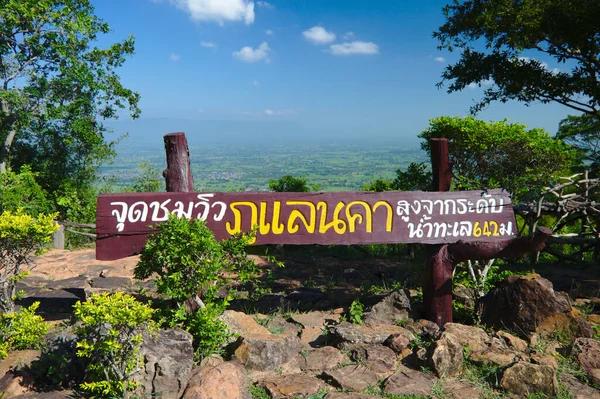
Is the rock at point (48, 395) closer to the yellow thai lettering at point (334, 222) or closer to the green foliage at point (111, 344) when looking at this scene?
the green foliage at point (111, 344)

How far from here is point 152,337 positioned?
169 inches

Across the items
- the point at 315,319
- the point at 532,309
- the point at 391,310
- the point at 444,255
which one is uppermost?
the point at 444,255

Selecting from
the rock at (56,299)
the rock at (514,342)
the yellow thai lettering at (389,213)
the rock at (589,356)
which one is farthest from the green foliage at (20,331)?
the rock at (589,356)

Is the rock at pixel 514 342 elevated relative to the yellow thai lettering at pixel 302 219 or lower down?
lower down

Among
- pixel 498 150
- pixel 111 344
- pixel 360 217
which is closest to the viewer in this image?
pixel 111 344

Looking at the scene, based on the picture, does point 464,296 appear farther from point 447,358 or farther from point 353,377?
point 353,377

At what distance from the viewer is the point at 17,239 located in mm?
4781

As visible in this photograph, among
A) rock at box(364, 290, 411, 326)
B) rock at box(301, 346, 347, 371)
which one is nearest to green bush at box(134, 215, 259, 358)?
rock at box(301, 346, 347, 371)

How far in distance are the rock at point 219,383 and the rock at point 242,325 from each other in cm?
80

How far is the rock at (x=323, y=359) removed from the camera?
186 inches

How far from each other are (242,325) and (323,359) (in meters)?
1.02

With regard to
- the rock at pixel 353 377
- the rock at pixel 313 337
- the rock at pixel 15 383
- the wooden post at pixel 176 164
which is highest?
the wooden post at pixel 176 164

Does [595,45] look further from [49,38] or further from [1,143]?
[1,143]

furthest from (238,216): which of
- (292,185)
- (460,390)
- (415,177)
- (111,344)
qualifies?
(292,185)
